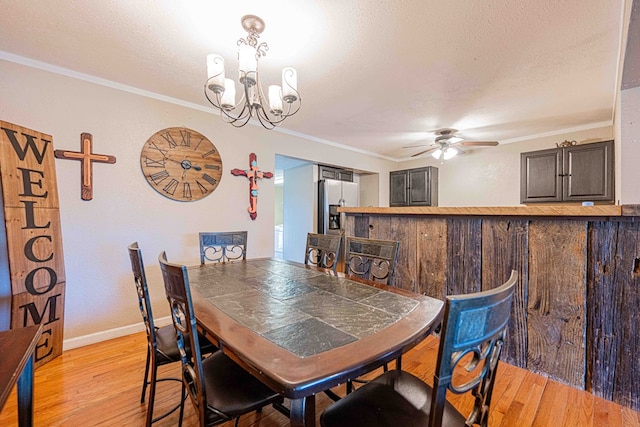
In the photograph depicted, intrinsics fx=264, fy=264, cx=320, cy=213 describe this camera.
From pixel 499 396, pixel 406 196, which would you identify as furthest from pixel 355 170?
pixel 499 396

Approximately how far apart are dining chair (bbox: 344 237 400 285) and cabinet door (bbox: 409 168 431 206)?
10.4ft

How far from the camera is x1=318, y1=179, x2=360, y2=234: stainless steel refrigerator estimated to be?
14.5 feet

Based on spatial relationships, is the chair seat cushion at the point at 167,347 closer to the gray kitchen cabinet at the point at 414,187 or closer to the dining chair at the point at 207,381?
the dining chair at the point at 207,381

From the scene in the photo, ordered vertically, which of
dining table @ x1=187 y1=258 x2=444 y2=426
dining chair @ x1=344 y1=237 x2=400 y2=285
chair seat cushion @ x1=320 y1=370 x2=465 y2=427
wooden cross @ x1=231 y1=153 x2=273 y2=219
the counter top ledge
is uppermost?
wooden cross @ x1=231 y1=153 x2=273 y2=219

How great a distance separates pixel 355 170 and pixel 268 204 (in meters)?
2.13

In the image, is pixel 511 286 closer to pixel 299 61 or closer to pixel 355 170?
pixel 299 61

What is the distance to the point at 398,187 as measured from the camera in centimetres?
508

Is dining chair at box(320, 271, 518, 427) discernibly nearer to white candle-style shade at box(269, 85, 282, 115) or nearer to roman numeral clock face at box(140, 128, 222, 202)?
white candle-style shade at box(269, 85, 282, 115)

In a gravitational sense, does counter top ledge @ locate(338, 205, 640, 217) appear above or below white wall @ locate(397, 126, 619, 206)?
below

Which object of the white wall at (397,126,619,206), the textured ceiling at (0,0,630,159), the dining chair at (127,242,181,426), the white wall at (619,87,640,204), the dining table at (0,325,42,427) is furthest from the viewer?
the white wall at (397,126,619,206)

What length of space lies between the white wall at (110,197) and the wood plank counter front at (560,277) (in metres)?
2.40

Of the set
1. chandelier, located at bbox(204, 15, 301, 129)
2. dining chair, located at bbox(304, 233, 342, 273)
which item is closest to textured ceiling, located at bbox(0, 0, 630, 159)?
chandelier, located at bbox(204, 15, 301, 129)

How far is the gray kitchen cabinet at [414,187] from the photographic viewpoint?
15.4 ft

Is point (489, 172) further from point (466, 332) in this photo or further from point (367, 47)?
point (466, 332)
